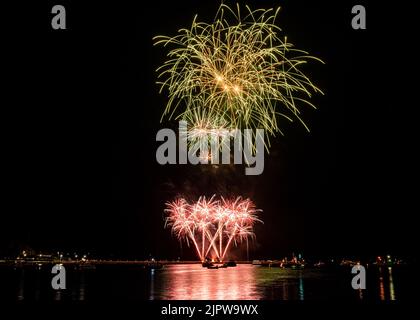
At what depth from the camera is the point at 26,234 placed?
350ft

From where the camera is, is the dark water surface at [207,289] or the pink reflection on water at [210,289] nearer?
the pink reflection on water at [210,289]

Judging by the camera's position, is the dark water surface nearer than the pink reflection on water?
No

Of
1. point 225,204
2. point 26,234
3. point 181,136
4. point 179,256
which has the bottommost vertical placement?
point 179,256

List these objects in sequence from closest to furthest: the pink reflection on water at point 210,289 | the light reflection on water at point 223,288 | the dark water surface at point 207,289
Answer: the pink reflection on water at point 210,289 < the light reflection on water at point 223,288 < the dark water surface at point 207,289

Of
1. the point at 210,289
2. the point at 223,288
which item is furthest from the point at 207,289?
the point at 223,288

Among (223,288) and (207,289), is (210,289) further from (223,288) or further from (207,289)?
(223,288)

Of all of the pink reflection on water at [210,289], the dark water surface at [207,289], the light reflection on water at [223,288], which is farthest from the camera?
the dark water surface at [207,289]

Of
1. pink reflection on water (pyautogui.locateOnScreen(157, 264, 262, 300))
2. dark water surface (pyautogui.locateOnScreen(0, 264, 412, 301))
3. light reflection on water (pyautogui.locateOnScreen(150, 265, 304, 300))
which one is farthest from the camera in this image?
dark water surface (pyautogui.locateOnScreen(0, 264, 412, 301))

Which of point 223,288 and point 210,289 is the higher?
point 210,289

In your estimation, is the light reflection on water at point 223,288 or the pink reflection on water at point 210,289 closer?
the pink reflection on water at point 210,289
